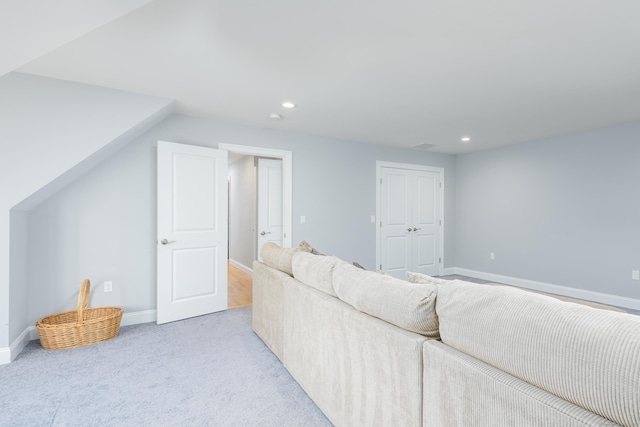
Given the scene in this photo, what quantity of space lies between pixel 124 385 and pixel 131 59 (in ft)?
7.55

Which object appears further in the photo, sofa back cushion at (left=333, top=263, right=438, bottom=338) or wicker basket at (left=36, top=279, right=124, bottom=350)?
wicker basket at (left=36, top=279, right=124, bottom=350)

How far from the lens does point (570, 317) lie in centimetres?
83

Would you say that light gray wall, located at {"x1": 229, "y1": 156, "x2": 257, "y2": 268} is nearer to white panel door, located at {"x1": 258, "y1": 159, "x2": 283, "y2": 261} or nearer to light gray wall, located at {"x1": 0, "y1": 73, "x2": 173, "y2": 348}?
white panel door, located at {"x1": 258, "y1": 159, "x2": 283, "y2": 261}

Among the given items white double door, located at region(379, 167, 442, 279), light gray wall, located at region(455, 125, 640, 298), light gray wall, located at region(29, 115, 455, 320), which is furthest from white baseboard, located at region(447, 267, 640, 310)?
light gray wall, located at region(29, 115, 455, 320)

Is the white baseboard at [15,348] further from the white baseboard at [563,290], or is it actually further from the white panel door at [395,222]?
the white baseboard at [563,290]

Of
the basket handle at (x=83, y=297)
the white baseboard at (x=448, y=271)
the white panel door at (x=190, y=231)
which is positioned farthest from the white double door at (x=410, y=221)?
the basket handle at (x=83, y=297)

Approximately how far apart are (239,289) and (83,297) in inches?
85.9

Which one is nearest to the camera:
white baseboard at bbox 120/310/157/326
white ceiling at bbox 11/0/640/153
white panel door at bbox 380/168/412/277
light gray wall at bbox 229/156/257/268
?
white ceiling at bbox 11/0/640/153

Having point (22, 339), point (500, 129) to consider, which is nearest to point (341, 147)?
point (500, 129)

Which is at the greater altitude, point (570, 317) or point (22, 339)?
point (570, 317)

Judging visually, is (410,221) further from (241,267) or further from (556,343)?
(556,343)

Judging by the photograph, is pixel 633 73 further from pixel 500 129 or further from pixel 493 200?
pixel 493 200

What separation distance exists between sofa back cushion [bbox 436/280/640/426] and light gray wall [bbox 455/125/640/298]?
4.35 m

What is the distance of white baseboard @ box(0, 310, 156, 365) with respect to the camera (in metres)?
2.41
